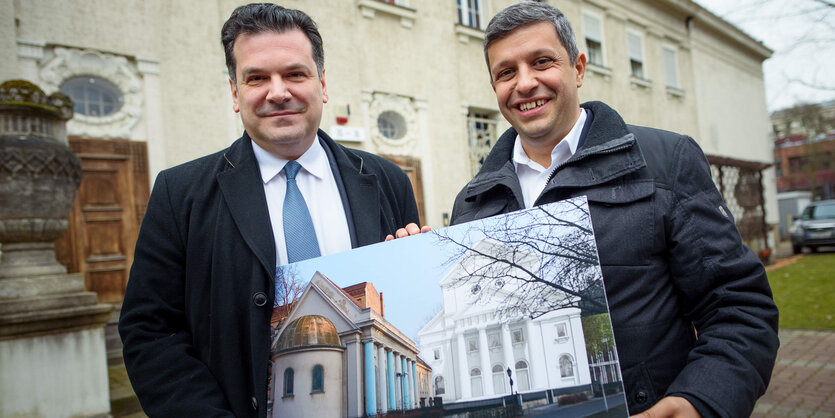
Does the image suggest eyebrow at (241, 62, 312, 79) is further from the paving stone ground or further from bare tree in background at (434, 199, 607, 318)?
the paving stone ground

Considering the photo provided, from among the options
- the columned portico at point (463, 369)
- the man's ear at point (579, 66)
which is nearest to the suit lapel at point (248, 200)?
the columned portico at point (463, 369)

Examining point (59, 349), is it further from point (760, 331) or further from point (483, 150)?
point (483, 150)

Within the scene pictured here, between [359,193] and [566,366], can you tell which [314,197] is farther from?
[566,366]

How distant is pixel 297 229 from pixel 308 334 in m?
0.40

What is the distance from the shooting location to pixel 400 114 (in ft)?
32.0

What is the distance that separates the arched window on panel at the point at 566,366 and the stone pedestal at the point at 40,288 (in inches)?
160

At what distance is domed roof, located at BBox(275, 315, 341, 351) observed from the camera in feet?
4.47

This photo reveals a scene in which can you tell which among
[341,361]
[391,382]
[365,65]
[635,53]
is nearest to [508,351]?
[391,382]

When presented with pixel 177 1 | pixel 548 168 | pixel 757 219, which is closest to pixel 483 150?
pixel 177 1

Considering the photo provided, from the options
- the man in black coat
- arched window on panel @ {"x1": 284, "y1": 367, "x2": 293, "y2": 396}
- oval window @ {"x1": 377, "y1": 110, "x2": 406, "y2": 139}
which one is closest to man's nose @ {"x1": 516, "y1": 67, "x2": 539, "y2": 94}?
the man in black coat

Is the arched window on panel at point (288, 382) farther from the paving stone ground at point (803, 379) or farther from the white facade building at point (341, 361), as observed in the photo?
the paving stone ground at point (803, 379)

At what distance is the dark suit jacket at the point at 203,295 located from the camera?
57.3 inches

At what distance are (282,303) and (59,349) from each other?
3476 millimetres

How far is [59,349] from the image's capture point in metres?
3.87
